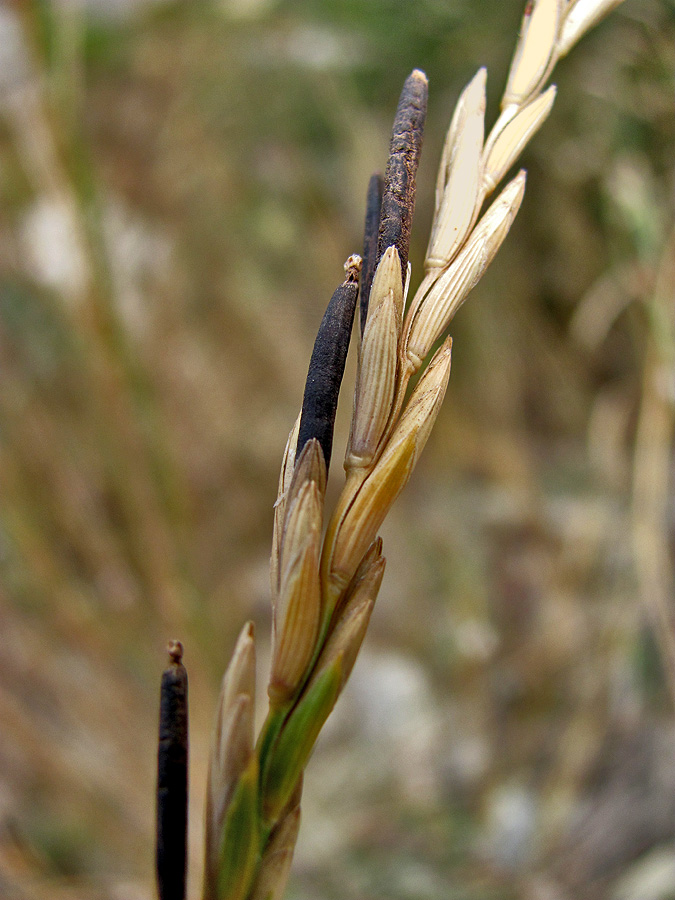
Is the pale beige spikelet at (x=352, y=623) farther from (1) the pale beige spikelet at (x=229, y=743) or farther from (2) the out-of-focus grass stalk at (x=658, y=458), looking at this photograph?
(2) the out-of-focus grass stalk at (x=658, y=458)

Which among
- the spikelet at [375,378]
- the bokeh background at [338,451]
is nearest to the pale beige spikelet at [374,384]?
the spikelet at [375,378]

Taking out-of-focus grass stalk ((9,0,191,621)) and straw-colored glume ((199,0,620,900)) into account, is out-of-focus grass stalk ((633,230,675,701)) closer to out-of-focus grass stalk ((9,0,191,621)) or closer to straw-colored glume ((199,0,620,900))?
straw-colored glume ((199,0,620,900))

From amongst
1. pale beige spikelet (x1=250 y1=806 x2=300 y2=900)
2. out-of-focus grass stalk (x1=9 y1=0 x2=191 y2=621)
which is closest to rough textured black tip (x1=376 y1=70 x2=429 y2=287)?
pale beige spikelet (x1=250 y1=806 x2=300 y2=900)

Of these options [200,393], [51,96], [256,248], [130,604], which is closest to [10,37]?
[51,96]

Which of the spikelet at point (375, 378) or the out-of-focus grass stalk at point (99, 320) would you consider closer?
the spikelet at point (375, 378)

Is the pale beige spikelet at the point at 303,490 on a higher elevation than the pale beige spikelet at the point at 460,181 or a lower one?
lower

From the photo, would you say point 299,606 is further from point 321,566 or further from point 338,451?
point 338,451

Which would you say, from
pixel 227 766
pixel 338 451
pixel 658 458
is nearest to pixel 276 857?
pixel 227 766
